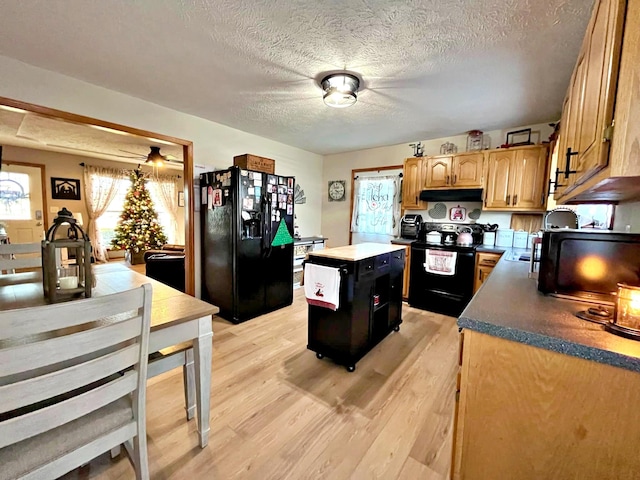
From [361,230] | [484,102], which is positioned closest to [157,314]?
[484,102]

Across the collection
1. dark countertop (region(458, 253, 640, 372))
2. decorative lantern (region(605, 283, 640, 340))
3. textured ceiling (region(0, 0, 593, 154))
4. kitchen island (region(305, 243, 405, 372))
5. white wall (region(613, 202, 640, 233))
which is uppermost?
textured ceiling (region(0, 0, 593, 154))

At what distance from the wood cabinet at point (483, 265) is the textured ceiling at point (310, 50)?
1.56 m

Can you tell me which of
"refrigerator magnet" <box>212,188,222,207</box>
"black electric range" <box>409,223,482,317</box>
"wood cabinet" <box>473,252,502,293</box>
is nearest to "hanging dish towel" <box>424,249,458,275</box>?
"black electric range" <box>409,223,482,317</box>

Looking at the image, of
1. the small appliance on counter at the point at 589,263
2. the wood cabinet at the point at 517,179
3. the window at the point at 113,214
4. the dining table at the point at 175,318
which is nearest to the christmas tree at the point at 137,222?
the window at the point at 113,214

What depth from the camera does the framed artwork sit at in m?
5.58

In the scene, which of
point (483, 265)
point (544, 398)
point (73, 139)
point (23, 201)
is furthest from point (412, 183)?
point (23, 201)

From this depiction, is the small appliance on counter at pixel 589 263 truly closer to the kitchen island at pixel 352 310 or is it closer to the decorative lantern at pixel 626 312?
the decorative lantern at pixel 626 312

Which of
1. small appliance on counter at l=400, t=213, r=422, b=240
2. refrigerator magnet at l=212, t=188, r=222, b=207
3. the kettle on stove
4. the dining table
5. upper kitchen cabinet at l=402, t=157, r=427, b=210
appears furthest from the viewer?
small appliance on counter at l=400, t=213, r=422, b=240

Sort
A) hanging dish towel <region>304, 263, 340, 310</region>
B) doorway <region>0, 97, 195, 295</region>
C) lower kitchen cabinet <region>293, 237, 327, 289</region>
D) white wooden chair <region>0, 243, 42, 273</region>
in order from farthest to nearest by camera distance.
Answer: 1. lower kitchen cabinet <region>293, 237, 327, 289</region>
2. doorway <region>0, 97, 195, 295</region>
3. hanging dish towel <region>304, 263, 340, 310</region>
4. white wooden chair <region>0, 243, 42, 273</region>

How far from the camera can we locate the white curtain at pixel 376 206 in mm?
4402

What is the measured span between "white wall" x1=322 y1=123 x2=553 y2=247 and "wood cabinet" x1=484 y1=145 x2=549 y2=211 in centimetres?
34

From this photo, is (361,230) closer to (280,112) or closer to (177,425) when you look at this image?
(280,112)

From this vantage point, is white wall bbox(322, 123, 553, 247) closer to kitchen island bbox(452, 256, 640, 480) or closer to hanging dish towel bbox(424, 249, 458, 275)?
hanging dish towel bbox(424, 249, 458, 275)

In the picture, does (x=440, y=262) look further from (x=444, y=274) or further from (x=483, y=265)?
(x=483, y=265)
